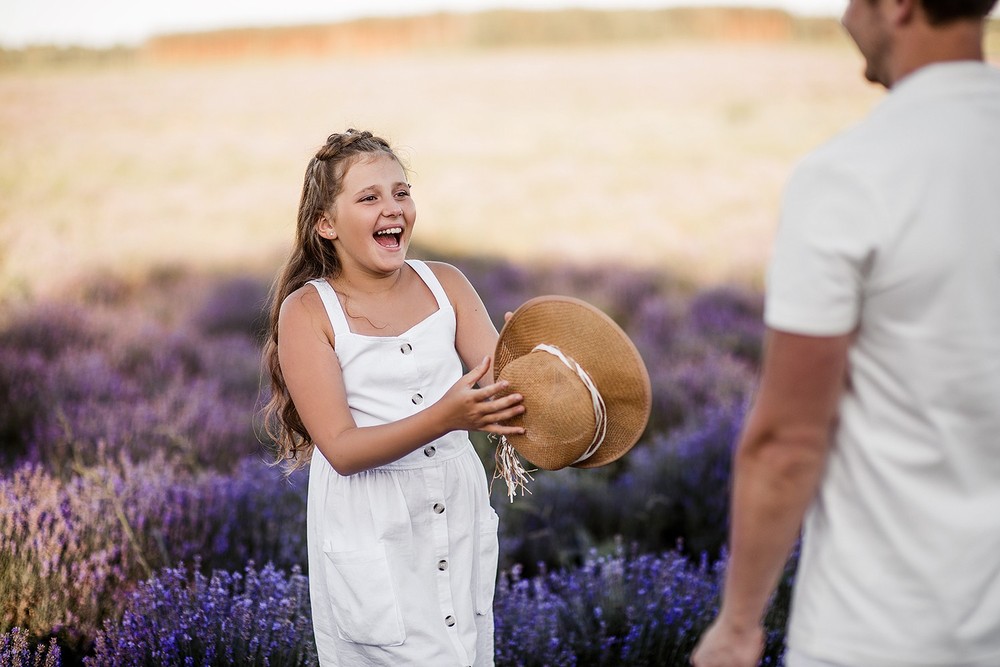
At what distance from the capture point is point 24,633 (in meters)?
2.90

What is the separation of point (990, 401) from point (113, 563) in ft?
10.6

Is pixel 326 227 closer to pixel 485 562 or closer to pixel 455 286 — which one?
pixel 455 286

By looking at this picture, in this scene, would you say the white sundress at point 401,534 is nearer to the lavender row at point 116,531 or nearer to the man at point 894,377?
the man at point 894,377

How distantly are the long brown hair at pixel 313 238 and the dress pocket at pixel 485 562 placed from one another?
60 cm

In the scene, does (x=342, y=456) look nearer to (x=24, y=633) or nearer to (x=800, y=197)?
(x=800, y=197)

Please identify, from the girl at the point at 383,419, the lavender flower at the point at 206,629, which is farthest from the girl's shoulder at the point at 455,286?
the lavender flower at the point at 206,629

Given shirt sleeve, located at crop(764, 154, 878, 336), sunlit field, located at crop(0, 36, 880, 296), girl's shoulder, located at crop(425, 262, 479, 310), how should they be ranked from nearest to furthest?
shirt sleeve, located at crop(764, 154, 878, 336) → girl's shoulder, located at crop(425, 262, 479, 310) → sunlit field, located at crop(0, 36, 880, 296)

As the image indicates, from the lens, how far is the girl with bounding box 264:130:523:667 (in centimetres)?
213

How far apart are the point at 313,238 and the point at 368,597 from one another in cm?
99

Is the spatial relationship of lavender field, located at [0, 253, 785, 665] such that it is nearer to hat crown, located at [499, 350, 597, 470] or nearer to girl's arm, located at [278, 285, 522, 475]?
girl's arm, located at [278, 285, 522, 475]

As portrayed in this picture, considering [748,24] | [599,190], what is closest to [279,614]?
[599,190]

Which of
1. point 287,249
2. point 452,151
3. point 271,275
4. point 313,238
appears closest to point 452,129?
point 452,151

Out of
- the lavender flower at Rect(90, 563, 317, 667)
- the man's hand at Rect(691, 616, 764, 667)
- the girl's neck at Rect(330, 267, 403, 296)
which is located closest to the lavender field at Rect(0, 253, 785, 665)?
the lavender flower at Rect(90, 563, 317, 667)

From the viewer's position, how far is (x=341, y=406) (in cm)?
212
